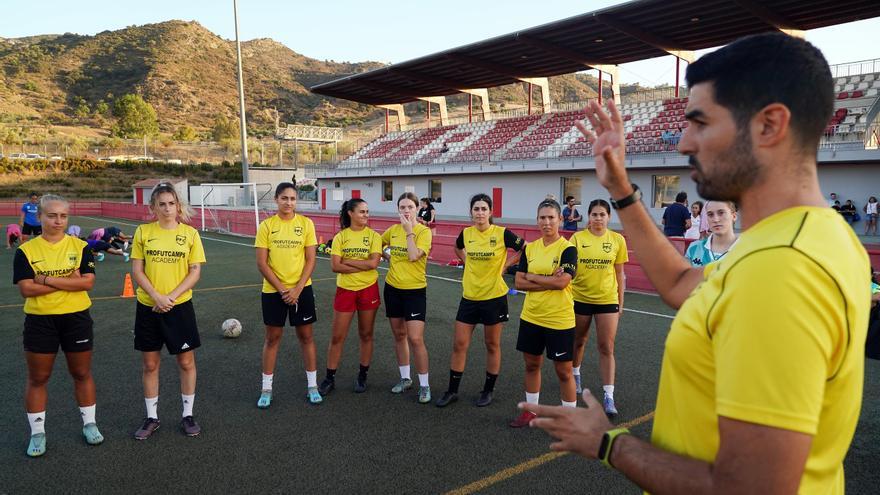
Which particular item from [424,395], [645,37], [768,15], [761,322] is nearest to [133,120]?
[645,37]

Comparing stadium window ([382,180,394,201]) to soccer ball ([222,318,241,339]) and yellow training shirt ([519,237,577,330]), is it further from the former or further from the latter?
yellow training shirt ([519,237,577,330])

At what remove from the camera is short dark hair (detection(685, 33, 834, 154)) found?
1.13m

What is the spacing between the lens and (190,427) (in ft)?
15.7

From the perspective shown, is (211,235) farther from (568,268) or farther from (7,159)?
(7,159)

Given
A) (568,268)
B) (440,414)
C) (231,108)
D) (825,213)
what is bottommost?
(440,414)

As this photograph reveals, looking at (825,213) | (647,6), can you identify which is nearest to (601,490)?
(825,213)

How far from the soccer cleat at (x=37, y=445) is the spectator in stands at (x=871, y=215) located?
2315 centimetres

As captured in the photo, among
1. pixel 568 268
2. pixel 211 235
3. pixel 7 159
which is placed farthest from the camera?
pixel 7 159

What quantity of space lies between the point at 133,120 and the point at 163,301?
311 feet

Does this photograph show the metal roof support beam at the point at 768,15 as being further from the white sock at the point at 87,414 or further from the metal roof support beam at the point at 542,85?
the white sock at the point at 87,414

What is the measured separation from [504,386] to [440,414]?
1033 mm

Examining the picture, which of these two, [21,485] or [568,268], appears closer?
[21,485]

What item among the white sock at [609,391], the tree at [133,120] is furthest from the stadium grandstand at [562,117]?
the tree at [133,120]

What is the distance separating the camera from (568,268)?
16.1ft
